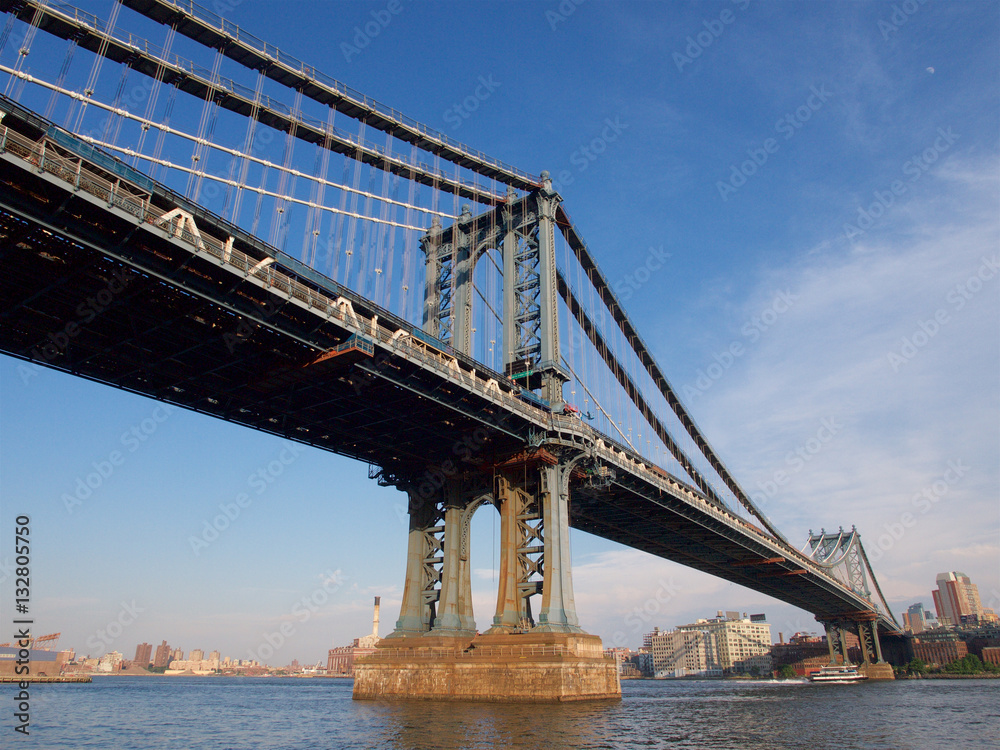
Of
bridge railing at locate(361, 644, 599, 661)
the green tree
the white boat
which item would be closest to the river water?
bridge railing at locate(361, 644, 599, 661)

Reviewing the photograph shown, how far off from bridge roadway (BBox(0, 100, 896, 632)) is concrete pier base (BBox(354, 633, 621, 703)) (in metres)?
11.1

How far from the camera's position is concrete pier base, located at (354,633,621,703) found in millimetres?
35781

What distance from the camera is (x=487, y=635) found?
3916 centimetres

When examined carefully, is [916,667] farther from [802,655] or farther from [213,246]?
[213,246]

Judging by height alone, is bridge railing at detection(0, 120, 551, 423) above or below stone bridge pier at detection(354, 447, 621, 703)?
above

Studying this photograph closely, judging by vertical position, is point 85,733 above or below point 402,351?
below

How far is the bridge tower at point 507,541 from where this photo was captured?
123 ft

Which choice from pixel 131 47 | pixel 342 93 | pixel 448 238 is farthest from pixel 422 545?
pixel 131 47

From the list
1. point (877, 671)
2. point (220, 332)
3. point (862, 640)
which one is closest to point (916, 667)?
point (862, 640)

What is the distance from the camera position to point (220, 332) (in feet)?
99.5

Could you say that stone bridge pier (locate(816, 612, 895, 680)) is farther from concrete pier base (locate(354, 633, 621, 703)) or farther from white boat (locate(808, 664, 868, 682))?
concrete pier base (locate(354, 633, 621, 703))

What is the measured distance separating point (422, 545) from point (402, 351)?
19.1 m

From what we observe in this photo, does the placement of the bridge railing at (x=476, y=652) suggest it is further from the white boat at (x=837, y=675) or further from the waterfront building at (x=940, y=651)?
the waterfront building at (x=940, y=651)

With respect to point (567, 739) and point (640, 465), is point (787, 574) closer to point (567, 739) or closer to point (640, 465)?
point (640, 465)
